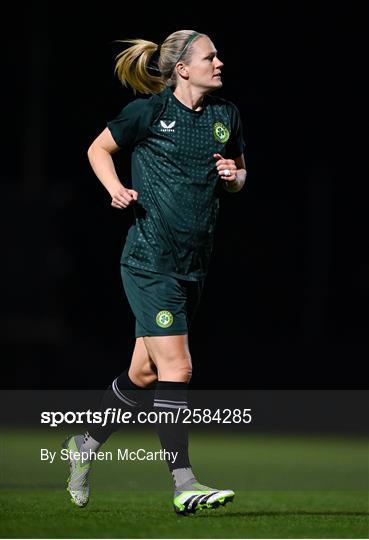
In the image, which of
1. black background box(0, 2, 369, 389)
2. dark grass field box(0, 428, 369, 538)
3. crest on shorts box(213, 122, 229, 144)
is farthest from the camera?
black background box(0, 2, 369, 389)

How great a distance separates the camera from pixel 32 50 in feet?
53.5

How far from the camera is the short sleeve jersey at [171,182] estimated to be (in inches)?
249

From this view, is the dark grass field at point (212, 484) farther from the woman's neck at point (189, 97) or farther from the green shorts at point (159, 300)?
the woman's neck at point (189, 97)

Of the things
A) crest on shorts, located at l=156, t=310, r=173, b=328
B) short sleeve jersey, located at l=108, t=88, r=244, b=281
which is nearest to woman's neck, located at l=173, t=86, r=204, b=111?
short sleeve jersey, located at l=108, t=88, r=244, b=281

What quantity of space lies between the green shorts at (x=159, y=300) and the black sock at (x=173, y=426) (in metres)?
0.25

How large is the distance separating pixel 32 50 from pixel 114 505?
33.6ft

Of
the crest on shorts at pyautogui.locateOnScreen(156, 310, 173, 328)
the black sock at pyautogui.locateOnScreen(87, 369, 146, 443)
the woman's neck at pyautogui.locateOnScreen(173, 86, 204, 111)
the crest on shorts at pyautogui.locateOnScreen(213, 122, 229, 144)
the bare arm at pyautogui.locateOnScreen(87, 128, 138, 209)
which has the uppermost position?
the woman's neck at pyautogui.locateOnScreen(173, 86, 204, 111)

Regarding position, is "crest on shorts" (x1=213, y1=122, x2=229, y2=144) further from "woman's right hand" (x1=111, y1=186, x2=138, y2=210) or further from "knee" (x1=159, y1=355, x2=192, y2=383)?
"knee" (x1=159, y1=355, x2=192, y2=383)

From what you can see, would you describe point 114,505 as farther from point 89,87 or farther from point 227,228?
point 89,87

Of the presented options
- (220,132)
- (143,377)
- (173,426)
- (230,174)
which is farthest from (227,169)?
(173,426)

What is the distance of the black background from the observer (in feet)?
47.5

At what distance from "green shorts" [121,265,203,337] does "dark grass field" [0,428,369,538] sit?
2.83 feet

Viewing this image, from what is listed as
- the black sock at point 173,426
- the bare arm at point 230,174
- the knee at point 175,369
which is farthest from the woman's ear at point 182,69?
the black sock at point 173,426

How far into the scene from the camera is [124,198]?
6109 mm
